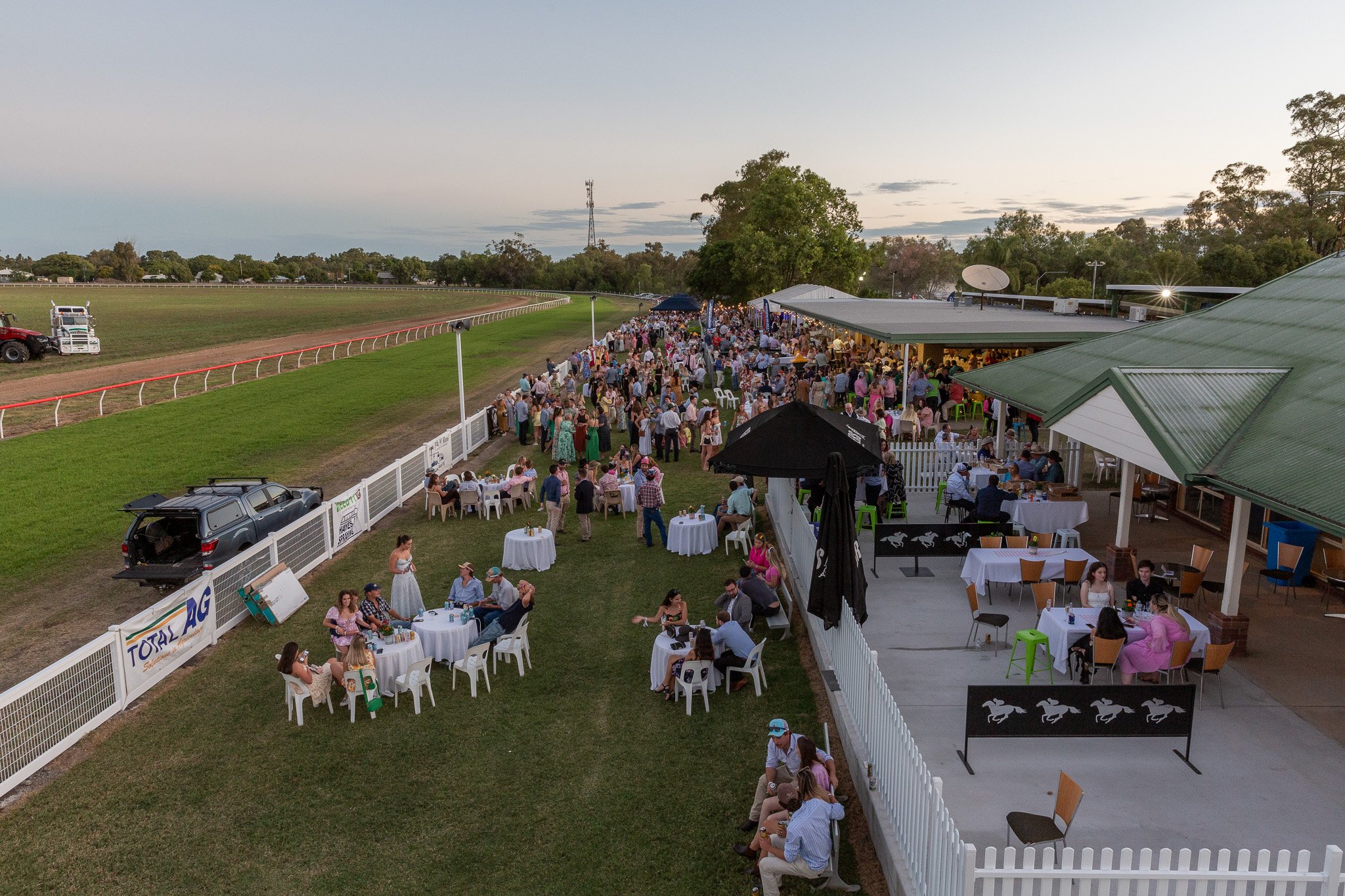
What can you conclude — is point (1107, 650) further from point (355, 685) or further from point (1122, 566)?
point (355, 685)

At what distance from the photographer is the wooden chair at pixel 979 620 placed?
9102 millimetres

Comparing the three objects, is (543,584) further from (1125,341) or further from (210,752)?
(1125,341)

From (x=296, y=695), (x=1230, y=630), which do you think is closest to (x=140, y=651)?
(x=296, y=695)

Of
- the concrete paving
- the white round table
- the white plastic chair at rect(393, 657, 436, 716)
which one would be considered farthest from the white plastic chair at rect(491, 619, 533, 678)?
the concrete paving

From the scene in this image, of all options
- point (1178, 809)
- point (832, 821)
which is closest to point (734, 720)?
point (832, 821)

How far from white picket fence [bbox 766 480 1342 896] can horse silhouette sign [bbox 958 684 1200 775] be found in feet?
2.64

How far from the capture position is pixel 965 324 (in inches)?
927

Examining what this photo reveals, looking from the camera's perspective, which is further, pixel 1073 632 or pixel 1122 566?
pixel 1122 566

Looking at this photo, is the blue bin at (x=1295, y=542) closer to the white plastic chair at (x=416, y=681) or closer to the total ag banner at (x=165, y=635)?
the white plastic chair at (x=416, y=681)

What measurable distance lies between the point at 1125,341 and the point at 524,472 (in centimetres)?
1127

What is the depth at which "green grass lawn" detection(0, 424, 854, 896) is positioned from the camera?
20.8 ft

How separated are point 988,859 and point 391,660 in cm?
666

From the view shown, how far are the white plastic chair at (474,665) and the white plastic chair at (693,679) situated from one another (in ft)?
7.04

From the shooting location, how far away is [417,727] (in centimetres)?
850
